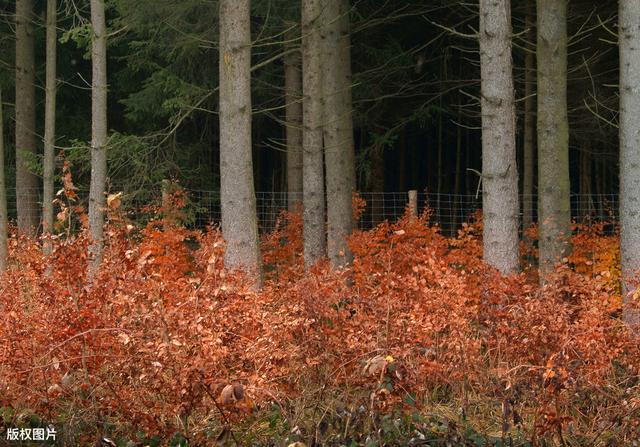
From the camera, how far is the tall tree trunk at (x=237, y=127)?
10.6 meters

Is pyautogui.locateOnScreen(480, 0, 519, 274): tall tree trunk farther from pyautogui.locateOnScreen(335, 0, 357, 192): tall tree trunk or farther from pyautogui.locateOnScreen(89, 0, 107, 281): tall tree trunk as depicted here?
pyautogui.locateOnScreen(89, 0, 107, 281): tall tree trunk

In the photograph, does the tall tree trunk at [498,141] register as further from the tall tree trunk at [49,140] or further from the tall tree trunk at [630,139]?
the tall tree trunk at [49,140]

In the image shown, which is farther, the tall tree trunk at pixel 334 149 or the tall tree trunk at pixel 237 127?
the tall tree trunk at pixel 334 149

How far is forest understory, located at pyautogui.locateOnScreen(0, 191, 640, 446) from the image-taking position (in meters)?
6.39

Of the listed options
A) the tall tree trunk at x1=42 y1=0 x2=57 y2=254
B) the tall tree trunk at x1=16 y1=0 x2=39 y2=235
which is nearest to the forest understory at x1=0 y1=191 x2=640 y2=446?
the tall tree trunk at x1=42 y1=0 x2=57 y2=254

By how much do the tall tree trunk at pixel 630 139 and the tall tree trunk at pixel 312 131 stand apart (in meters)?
4.36

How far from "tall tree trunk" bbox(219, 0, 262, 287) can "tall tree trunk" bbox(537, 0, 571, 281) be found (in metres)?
3.64

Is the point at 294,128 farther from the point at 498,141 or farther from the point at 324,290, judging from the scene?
the point at 324,290

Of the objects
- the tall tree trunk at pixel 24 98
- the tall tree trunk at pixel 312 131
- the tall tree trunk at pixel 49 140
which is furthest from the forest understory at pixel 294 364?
the tall tree trunk at pixel 24 98

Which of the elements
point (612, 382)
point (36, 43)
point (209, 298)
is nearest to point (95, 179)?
point (209, 298)

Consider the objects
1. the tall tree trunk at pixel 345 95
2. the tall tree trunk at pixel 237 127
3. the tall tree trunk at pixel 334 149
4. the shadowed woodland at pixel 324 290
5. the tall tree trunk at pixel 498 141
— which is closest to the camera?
the shadowed woodland at pixel 324 290

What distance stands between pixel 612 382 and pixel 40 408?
15.0ft

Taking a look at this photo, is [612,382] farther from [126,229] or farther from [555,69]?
[555,69]

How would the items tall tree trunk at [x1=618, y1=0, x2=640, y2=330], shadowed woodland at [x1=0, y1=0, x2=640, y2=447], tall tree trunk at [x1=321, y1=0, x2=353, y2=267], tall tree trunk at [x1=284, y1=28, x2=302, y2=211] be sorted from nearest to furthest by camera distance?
shadowed woodland at [x1=0, y1=0, x2=640, y2=447]
tall tree trunk at [x1=618, y1=0, x2=640, y2=330]
tall tree trunk at [x1=321, y1=0, x2=353, y2=267]
tall tree trunk at [x1=284, y1=28, x2=302, y2=211]
